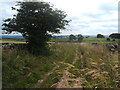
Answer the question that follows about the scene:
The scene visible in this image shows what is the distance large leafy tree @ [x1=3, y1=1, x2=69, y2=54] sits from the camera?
295 inches

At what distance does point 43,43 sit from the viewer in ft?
26.5

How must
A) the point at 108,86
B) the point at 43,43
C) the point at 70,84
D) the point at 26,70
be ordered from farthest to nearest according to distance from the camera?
the point at 43,43 → the point at 26,70 → the point at 70,84 → the point at 108,86

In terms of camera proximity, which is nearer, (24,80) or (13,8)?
(24,80)

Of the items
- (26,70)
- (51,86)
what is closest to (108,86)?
(51,86)

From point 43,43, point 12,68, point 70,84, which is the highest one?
point 43,43

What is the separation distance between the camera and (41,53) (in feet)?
25.4

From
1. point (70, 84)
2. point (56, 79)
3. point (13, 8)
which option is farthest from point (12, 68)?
point (13, 8)

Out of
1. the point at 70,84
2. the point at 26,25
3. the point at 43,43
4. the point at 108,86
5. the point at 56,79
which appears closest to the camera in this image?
the point at 108,86

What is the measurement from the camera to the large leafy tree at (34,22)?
749 cm

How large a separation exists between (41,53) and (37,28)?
1632 mm

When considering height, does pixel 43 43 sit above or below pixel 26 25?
below

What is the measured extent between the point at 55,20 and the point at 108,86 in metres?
5.44

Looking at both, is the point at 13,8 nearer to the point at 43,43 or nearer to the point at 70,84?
the point at 43,43

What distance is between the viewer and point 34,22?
7547 millimetres
